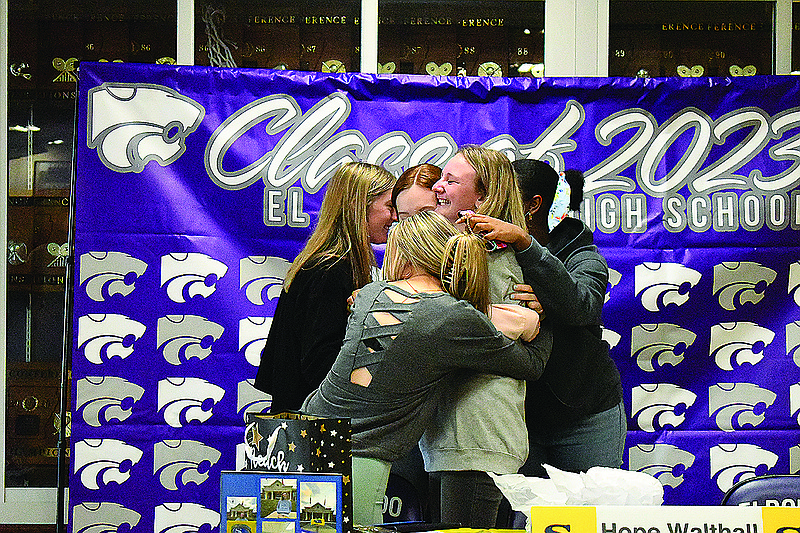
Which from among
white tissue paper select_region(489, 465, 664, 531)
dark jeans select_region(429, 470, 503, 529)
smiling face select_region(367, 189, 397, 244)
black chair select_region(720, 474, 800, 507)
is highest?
smiling face select_region(367, 189, 397, 244)

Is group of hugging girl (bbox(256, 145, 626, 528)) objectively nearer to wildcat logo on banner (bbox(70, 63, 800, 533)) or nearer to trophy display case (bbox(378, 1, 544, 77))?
wildcat logo on banner (bbox(70, 63, 800, 533))

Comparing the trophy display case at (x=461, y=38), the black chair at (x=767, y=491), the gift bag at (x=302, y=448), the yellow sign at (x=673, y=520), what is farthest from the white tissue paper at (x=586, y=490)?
the trophy display case at (x=461, y=38)

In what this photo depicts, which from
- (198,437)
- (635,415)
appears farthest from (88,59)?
(635,415)

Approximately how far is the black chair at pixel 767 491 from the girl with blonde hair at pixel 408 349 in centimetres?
70

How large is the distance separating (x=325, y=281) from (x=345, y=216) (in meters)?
0.23

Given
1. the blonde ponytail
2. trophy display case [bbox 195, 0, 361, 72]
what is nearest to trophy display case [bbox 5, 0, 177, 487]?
trophy display case [bbox 195, 0, 361, 72]

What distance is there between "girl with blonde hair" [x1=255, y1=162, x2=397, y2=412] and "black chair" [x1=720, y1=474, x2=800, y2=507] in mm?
1266

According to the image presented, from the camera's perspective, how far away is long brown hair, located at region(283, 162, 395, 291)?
8.35 feet

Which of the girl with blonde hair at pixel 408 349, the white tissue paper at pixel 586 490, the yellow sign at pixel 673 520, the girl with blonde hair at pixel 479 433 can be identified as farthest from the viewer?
the girl with blonde hair at pixel 479 433

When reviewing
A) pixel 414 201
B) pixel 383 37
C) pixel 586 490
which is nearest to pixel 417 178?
pixel 414 201

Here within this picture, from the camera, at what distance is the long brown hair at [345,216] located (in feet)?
8.35

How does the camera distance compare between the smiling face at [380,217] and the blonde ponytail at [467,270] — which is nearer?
the blonde ponytail at [467,270]

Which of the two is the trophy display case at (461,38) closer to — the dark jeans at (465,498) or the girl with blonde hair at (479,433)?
the girl with blonde hair at (479,433)

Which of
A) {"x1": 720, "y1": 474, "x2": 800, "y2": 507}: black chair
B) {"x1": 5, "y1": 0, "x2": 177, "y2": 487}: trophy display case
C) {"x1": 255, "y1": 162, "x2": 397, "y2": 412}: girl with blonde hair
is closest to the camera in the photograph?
{"x1": 720, "y1": 474, "x2": 800, "y2": 507}: black chair
